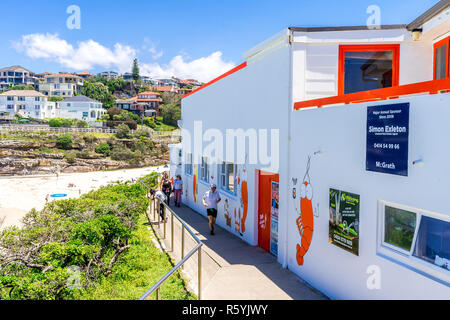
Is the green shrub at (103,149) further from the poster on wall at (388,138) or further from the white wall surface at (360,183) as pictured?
the poster on wall at (388,138)

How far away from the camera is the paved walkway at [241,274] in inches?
247

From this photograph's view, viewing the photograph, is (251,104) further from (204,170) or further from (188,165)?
(188,165)

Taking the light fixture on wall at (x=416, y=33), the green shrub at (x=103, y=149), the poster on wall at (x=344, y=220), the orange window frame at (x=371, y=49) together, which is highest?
the light fixture on wall at (x=416, y=33)

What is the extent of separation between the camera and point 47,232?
8.55 meters

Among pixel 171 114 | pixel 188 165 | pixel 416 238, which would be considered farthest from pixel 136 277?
pixel 171 114

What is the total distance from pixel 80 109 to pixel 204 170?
305ft

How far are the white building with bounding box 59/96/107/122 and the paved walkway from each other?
9453 centimetres

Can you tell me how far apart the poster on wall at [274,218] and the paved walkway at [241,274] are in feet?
0.79

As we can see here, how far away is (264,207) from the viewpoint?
9.21 meters

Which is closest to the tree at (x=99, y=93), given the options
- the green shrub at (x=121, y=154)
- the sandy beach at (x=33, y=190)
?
the green shrub at (x=121, y=154)

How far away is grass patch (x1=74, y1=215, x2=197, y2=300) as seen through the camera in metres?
7.28

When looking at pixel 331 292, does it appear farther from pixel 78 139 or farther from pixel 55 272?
pixel 78 139

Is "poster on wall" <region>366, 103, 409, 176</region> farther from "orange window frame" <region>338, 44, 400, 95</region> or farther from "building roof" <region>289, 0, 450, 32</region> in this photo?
"building roof" <region>289, 0, 450, 32</region>
